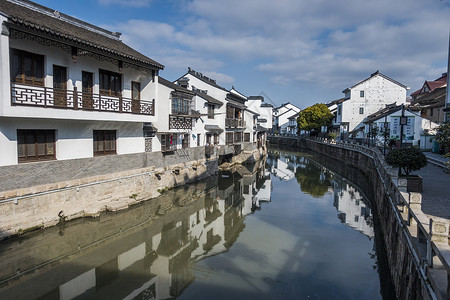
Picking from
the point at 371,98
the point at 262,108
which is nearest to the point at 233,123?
the point at 371,98

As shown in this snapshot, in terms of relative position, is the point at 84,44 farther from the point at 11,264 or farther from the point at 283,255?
the point at 283,255

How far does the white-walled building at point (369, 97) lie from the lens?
52.5m

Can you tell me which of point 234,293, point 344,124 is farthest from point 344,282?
point 344,124

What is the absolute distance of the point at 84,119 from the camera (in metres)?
14.0

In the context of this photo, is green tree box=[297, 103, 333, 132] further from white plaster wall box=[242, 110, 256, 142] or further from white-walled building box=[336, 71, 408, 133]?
white plaster wall box=[242, 110, 256, 142]

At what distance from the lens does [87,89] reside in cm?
1525

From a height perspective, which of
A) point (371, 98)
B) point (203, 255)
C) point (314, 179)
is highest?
point (371, 98)

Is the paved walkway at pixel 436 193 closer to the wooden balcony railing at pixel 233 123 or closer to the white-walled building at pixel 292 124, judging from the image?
the wooden balcony railing at pixel 233 123

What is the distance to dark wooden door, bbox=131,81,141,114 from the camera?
17.0 meters

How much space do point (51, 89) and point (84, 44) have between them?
262 cm

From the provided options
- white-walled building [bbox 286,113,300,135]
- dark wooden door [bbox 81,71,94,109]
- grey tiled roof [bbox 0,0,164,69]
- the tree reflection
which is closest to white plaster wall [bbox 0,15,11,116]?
grey tiled roof [bbox 0,0,164,69]

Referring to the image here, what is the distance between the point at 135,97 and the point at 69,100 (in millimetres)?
5319

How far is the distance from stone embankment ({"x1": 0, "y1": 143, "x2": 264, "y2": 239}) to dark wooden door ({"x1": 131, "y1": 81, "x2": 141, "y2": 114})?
9.32ft

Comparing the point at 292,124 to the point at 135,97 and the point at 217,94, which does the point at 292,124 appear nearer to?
the point at 217,94
